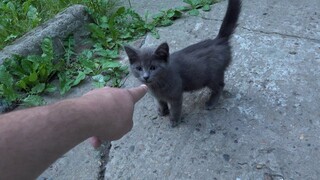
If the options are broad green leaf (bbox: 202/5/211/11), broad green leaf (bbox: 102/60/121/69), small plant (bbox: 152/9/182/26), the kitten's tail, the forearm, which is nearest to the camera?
the forearm

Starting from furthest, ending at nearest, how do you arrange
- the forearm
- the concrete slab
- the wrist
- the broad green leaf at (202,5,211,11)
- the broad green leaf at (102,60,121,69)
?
the broad green leaf at (202,5,211,11)
the broad green leaf at (102,60,121,69)
the concrete slab
the wrist
the forearm

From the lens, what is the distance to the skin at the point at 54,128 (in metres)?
1.29

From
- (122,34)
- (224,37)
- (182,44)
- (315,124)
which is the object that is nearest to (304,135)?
(315,124)

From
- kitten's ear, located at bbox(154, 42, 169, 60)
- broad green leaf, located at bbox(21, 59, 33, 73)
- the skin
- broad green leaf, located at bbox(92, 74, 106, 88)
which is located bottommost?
broad green leaf, located at bbox(92, 74, 106, 88)

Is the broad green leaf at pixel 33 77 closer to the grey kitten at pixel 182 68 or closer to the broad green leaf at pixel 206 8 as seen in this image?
the grey kitten at pixel 182 68

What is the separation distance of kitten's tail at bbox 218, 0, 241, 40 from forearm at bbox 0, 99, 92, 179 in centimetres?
163

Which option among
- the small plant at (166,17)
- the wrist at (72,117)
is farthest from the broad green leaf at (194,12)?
the wrist at (72,117)

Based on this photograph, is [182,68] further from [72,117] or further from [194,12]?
[72,117]

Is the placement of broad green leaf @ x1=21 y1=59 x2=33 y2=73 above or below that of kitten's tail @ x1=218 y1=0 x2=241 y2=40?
below

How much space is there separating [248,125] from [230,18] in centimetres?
77

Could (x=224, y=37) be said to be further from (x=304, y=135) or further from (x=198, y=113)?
(x=304, y=135)

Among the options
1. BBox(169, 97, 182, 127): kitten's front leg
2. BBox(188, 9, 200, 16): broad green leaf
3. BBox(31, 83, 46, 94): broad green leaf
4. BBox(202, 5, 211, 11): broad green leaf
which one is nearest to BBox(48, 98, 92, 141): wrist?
BBox(169, 97, 182, 127): kitten's front leg

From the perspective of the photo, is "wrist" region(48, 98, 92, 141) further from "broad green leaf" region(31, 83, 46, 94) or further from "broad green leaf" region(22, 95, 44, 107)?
"broad green leaf" region(31, 83, 46, 94)

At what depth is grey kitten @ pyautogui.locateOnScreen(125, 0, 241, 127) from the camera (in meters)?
2.61
